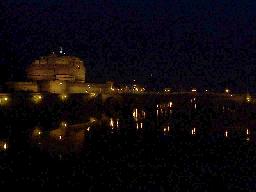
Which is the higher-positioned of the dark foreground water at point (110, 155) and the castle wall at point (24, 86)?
the castle wall at point (24, 86)

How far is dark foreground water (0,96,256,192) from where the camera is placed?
515 inches

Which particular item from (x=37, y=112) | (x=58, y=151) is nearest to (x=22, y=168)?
(x=58, y=151)

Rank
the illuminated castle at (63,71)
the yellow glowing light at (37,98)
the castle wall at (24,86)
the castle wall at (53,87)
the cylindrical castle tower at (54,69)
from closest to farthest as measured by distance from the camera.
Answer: the yellow glowing light at (37,98) → the castle wall at (24,86) → the castle wall at (53,87) → the illuminated castle at (63,71) → the cylindrical castle tower at (54,69)

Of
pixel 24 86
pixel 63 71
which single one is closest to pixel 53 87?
pixel 24 86

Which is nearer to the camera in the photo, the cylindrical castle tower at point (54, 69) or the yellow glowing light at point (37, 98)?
the yellow glowing light at point (37, 98)

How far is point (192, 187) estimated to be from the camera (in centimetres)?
1279

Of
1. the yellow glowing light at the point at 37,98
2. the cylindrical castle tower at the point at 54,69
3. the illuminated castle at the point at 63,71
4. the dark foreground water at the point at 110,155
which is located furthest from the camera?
the cylindrical castle tower at the point at 54,69

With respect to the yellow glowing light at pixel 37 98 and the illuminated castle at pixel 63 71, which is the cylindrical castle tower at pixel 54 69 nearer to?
the illuminated castle at pixel 63 71

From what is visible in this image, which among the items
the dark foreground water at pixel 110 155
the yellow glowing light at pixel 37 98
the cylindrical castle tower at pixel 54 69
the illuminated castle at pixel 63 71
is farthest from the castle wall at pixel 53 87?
the dark foreground water at pixel 110 155

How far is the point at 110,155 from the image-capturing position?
681 inches

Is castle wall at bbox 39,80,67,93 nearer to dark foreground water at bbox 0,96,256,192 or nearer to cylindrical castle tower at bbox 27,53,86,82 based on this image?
cylindrical castle tower at bbox 27,53,86,82

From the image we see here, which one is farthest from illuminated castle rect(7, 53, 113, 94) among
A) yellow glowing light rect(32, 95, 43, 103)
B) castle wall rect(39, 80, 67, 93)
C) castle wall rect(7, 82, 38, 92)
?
yellow glowing light rect(32, 95, 43, 103)

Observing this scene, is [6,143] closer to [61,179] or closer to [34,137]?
[34,137]

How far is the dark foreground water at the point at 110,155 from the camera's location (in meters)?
13.1
